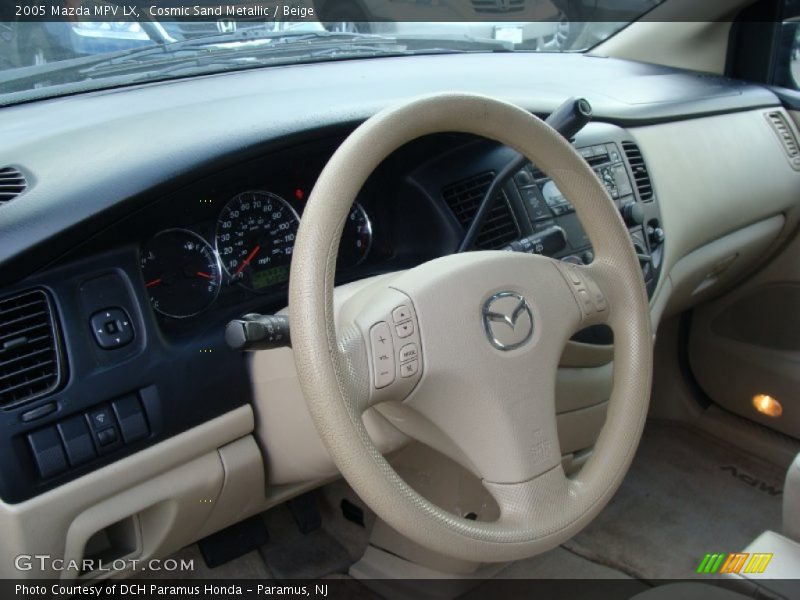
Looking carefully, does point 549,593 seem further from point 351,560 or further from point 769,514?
point 769,514

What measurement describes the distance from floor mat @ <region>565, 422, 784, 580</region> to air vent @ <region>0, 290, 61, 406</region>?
141 cm

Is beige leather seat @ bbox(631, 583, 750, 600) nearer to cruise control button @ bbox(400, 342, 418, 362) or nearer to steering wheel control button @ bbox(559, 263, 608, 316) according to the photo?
steering wheel control button @ bbox(559, 263, 608, 316)

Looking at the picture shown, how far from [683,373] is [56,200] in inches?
80.9

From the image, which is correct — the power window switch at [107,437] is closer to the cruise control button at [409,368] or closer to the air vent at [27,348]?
the air vent at [27,348]

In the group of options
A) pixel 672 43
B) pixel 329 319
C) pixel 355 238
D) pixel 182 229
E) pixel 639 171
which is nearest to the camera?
pixel 329 319

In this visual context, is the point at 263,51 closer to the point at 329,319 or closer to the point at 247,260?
the point at 247,260

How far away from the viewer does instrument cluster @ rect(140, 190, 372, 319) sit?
124 cm

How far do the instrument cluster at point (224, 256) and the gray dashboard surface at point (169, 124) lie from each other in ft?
0.39

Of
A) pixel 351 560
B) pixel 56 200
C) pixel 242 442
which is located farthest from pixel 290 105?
pixel 351 560

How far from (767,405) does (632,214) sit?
972 millimetres

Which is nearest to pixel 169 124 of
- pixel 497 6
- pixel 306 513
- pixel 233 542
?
pixel 233 542

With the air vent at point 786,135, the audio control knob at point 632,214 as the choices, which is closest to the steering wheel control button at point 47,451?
the audio control knob at point 632,214

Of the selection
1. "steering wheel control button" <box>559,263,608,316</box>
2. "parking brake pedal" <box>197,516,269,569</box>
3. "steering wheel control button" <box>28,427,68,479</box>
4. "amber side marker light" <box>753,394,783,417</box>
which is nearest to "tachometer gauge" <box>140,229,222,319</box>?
"steering wheel control button" <box>28,427,68,479</box>

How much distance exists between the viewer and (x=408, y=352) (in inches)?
40.4
